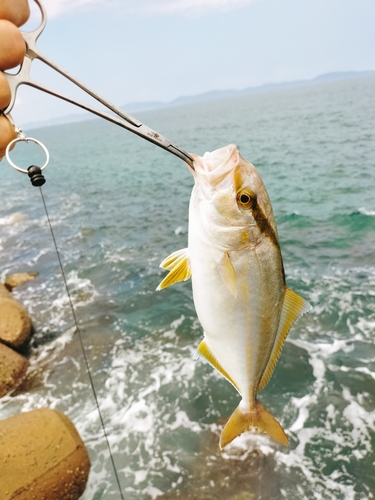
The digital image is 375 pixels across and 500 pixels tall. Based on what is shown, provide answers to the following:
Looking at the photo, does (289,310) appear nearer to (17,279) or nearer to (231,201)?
(231,201)

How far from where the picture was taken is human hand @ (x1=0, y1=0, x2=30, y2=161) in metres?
1.96

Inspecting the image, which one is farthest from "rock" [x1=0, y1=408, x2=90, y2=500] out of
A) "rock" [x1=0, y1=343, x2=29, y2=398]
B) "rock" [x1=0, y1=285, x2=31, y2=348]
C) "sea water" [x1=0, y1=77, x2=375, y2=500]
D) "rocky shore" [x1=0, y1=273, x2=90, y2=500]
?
"rock" [x1=0, y1=285, x2=31, y2=348]

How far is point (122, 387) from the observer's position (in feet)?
26.3

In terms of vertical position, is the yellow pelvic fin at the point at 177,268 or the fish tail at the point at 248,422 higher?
the yellow pelvic fin at the point at 177,268

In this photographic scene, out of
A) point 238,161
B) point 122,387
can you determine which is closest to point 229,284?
point 238,161

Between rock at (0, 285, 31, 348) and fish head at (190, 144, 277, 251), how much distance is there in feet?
26.1

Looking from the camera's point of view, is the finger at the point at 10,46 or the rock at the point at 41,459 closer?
the finger at the point at 10,46

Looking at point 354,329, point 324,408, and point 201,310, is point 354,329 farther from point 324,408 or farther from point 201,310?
point 201,310

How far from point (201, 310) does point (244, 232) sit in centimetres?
60

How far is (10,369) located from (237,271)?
7.48m

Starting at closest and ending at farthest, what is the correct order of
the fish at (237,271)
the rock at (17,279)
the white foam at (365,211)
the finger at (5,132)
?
the finger at (5,132)
the fish at (237,271)
the rock at (17,279)
the white foam at (365,211)

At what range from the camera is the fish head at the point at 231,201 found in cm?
224

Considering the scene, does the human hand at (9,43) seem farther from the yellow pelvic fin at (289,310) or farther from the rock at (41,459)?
the rock at (41,459)

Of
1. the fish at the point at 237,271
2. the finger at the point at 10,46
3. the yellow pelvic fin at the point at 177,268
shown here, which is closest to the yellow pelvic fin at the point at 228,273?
the fish at the point at 237,271
